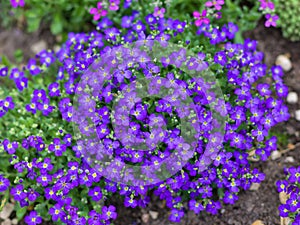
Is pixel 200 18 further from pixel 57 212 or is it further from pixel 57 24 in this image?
pixel 57 212

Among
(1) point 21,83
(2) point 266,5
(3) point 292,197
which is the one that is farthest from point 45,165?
(2) point 266,5

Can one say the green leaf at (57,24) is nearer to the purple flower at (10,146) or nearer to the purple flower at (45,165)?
the purple flower at (10,146)

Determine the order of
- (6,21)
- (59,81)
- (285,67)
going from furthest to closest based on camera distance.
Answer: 1. (6,21)
2. (285,67)
3. (59,81)

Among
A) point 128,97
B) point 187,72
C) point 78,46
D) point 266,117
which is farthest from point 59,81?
point 266,117

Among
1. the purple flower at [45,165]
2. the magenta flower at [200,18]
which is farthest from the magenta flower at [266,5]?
the purple flower at [45,165]

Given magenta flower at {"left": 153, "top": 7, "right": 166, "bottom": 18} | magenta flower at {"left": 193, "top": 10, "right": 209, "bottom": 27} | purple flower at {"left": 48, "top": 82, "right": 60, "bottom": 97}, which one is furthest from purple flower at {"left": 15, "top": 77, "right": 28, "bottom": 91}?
magenta flower at {"left": 193, "top": 10, "right": 209, "bottom": 27}

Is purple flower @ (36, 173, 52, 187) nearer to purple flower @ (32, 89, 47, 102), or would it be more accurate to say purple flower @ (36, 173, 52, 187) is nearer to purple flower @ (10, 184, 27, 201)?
purple flower @ (10, 184, 27, 201)

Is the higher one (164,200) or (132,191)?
(132,191)

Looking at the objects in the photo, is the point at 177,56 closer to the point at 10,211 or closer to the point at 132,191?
the point at 132,191
